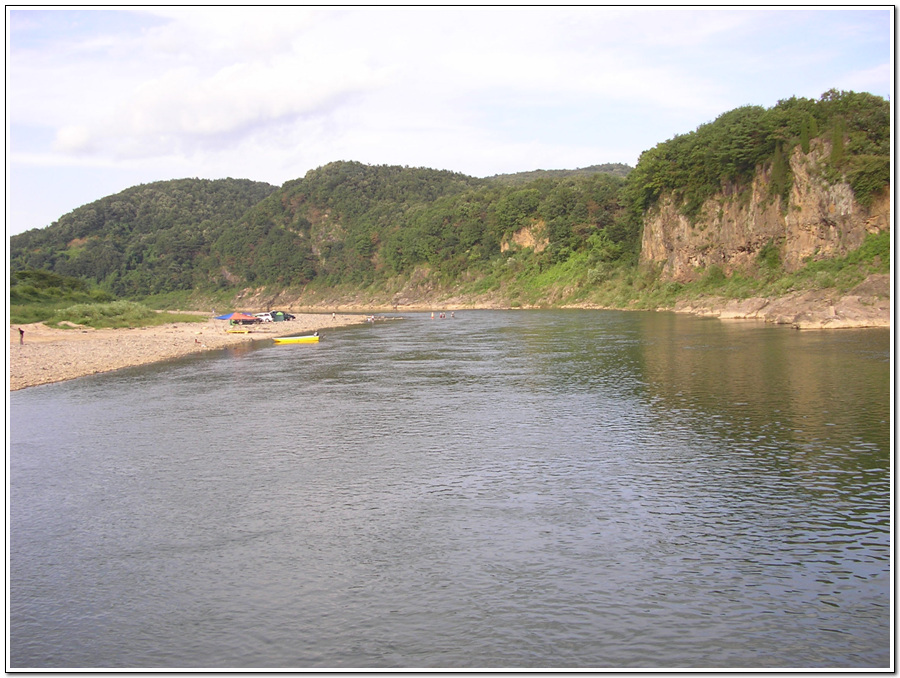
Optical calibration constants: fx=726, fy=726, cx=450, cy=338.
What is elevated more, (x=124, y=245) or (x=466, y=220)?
(x=124, y=245)

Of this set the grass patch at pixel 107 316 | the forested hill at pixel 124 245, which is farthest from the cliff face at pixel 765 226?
the forested hill at pixel 124 245

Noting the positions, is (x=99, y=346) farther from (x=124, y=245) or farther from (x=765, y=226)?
(x=124, y=245)

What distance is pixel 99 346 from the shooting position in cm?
5269

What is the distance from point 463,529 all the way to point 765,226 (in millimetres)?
69505

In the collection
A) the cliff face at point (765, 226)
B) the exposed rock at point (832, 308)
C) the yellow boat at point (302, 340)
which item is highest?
the cliff face at point (765, 226)

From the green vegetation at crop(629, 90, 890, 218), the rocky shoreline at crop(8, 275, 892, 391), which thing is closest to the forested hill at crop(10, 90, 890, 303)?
the green vegetation at crop(629, 90, 890, 218)

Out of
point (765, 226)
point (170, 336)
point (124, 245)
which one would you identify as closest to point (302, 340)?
point (170, 336)

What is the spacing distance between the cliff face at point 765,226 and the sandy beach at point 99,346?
43.4 m

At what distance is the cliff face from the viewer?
61938mm

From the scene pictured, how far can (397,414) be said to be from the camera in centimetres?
2641

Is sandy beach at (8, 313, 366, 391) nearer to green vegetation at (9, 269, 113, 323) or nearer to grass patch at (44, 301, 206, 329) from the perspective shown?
grass patch at (44, 301, 206, 329)

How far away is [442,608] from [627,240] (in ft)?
324

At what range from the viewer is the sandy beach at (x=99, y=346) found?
39969 mm

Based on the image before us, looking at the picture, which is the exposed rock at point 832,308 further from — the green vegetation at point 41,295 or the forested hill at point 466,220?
the green vegetation at point 41,295
